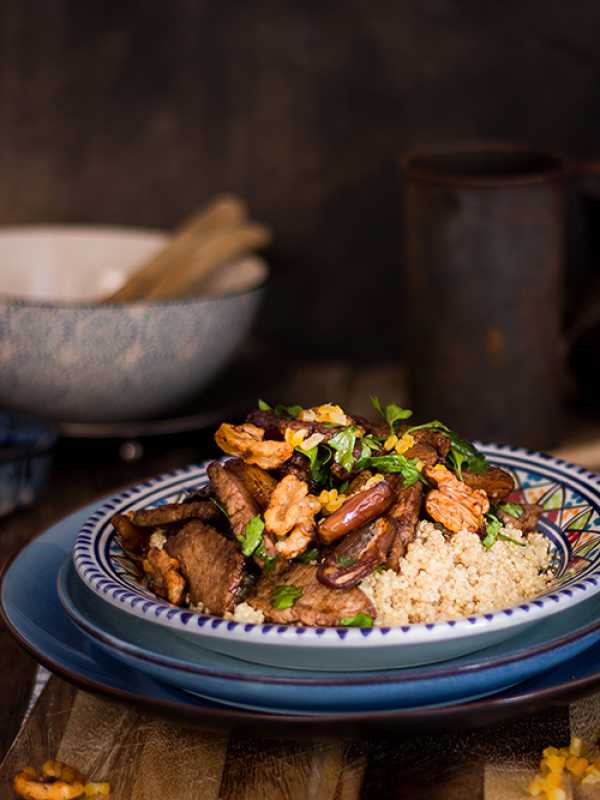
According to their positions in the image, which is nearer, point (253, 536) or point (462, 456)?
point (253, 536)

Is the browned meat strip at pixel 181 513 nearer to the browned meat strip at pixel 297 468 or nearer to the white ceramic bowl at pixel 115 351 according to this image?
the browned meat strip at pixel 297 468

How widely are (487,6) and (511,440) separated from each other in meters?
0.81

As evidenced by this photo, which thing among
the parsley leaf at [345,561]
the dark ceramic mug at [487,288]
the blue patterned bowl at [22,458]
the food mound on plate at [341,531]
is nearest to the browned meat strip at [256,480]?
the food mound on plate at [341,531]

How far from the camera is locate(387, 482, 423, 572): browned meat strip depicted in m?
1.09

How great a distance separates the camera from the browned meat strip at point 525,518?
120 centimetres

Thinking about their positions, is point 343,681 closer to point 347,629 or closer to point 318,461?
point 347,629

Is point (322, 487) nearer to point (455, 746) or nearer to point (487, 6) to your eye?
point (455, 746)

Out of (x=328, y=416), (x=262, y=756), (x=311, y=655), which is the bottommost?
(x=262, y=756)

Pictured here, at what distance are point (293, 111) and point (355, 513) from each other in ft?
4.53

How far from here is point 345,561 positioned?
3.50 ft

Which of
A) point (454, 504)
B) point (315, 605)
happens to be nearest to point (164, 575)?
point (315, 605)

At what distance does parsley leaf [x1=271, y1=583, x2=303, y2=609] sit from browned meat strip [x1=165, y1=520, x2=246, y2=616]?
4 centimetres

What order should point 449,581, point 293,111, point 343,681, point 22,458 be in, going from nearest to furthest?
point 343,681
point 449,581
point 22,458
point 293,111

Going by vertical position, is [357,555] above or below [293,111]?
below
